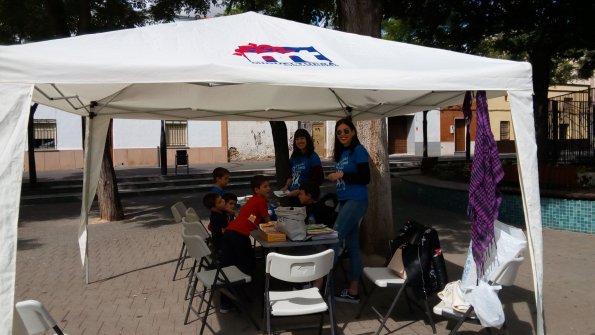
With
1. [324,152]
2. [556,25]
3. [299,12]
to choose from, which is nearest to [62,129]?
[324,152]

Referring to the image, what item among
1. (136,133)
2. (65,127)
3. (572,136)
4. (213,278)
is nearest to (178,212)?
(213,278)

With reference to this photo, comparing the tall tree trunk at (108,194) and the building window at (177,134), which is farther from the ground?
the building window at (177,134)

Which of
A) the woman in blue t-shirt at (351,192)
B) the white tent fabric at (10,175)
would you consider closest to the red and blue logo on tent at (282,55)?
the woman in blue t-shirt at (351,192)

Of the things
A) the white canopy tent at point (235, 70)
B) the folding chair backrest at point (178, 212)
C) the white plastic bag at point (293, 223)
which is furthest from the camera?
the folding chair backrest at point (178, 212)

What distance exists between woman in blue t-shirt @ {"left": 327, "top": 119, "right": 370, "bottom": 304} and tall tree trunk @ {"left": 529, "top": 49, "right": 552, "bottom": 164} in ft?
25.7

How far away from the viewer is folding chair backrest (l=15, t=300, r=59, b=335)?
2.63m

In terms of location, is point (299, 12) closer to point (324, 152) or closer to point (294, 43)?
point (294, 43)

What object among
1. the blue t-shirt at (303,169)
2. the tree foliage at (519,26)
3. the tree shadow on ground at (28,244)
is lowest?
the tree shadow on ground at (28,244)

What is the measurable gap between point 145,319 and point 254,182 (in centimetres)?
161

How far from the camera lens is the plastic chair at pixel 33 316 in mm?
2627

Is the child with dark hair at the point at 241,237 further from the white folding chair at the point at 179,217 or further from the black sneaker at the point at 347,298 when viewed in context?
the white folding chair at the point at 179,217

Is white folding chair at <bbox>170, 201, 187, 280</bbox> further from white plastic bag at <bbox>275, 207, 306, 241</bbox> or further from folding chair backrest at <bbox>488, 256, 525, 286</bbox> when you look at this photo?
folding chair backrest at <bbox>488, 256, 525, 286</bbox>

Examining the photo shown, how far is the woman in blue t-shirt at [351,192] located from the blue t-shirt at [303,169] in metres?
0.84

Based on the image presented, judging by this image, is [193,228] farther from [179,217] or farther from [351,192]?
[351,192]
